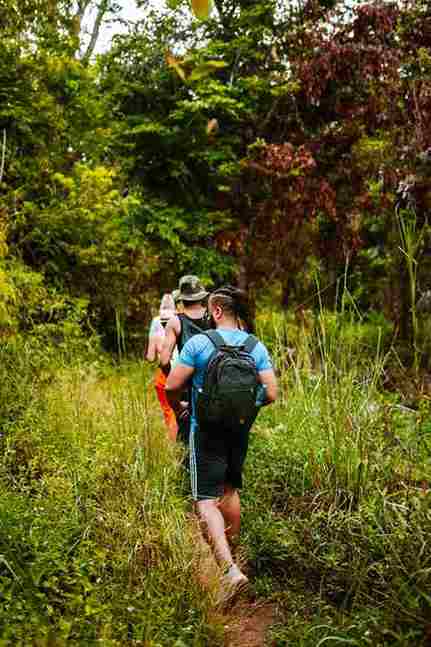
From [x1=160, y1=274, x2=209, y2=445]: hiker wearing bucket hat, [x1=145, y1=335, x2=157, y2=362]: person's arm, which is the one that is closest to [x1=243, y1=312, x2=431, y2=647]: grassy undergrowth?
[x1=160, y1=274, x2=209, y2=445]: hiker wearing bucket hat

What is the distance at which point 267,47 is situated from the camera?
37.4ft

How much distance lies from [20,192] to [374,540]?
7.19 meters

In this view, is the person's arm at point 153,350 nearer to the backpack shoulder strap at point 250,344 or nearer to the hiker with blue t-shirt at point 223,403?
the hiker with blue t-shirt at point 223,403

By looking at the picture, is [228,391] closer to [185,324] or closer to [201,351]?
[201,351]

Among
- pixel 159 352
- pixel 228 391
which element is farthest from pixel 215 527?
pixel 159 352

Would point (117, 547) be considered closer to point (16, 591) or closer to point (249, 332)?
point (16, 591)

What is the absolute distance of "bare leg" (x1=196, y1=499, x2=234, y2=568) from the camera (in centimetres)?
372

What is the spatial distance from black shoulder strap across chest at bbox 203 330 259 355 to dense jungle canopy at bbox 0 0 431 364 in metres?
5.43

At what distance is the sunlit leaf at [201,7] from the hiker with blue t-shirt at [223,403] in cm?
223

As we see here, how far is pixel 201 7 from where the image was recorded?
1741 millimetres

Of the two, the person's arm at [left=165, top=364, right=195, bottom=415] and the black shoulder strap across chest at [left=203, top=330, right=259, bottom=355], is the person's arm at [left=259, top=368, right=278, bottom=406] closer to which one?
the black shoulder strap across chest at [left=203, top=330, right=259, bottom=355]

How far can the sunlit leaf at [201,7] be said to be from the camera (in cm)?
174

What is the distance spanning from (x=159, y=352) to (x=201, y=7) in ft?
12.8

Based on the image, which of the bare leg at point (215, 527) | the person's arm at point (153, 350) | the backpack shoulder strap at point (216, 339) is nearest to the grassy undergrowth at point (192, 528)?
the bare leg at point (215, 527)
